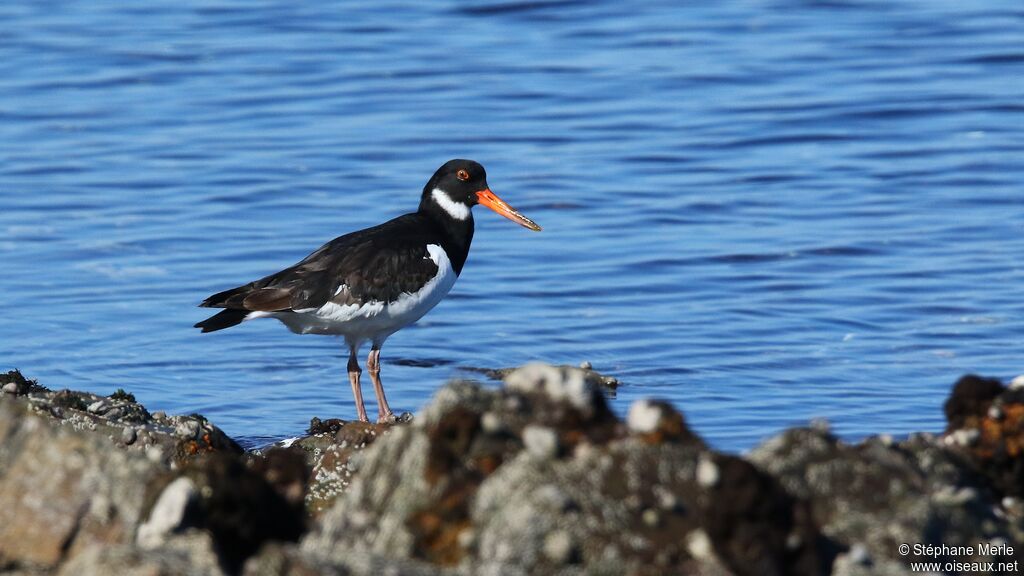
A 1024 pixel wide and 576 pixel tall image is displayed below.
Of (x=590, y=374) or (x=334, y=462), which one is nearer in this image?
(x=334, y=462)

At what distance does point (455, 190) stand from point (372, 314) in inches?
54.1

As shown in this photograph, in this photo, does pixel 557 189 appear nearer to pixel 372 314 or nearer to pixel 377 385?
pixel 377 385

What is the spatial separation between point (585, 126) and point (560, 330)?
5456 mm

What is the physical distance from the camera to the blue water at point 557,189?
31.2 feet

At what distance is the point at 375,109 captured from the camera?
642 inches

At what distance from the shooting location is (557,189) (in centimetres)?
1343

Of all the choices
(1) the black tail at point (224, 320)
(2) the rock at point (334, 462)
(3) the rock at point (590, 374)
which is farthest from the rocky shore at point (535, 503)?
(3) the rock at point (590, 374)

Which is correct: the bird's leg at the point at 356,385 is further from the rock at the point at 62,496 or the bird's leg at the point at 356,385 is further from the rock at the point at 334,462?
Answer: the rock at the point at 62,496

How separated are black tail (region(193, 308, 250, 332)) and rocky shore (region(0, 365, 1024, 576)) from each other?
3.18 meters

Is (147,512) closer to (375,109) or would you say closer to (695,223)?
(695,223)

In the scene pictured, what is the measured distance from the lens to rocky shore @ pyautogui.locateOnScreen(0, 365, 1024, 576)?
12.2ft

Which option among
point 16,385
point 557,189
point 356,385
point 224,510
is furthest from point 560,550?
point 557,189

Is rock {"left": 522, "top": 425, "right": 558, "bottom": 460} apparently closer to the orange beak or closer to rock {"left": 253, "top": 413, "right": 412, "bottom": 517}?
rock {"left": 253, "top": 413, "right": 412, "bottom": 517}

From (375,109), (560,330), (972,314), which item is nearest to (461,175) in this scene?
(560,330)
